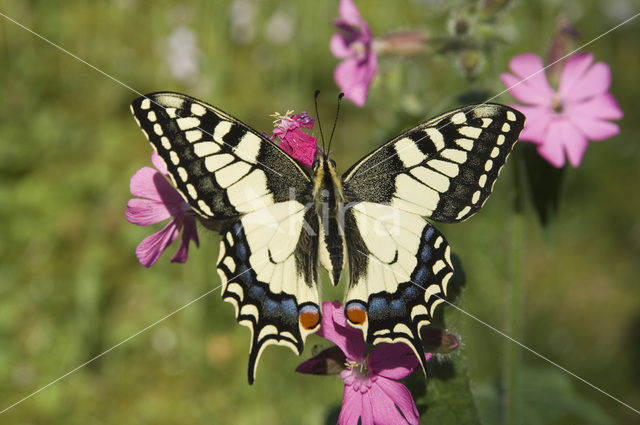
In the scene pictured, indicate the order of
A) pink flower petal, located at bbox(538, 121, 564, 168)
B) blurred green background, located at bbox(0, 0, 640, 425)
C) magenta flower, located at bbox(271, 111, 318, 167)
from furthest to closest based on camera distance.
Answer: blurred green background, located at bbox(0, 0, 640, 425), pink flower petal, located at bbox(538, 121, 564, 168), magenta flower, located at bbox(271, 111, 318, 167)

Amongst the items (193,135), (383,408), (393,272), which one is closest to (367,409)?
(383,408)

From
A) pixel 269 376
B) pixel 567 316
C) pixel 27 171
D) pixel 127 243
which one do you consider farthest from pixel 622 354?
pixel 27 171

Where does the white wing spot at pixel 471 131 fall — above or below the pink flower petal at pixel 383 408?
above

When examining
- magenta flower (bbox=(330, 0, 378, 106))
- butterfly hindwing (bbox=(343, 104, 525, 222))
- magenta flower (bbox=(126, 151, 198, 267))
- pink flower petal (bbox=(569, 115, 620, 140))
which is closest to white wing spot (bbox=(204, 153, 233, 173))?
magenta flower (bbox=(126, 151, 198, 267))

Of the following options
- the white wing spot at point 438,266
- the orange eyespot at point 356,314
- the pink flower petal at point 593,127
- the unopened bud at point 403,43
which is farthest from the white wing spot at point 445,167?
the unopened bud at point 403,43

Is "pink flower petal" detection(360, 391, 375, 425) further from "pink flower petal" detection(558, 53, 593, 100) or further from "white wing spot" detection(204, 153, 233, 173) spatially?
"pink flower petal" detection(558, 53, 593, 100)

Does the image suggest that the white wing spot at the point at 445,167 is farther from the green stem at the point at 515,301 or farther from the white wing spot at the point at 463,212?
the green stem at the point at 515,301
